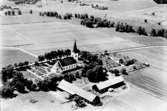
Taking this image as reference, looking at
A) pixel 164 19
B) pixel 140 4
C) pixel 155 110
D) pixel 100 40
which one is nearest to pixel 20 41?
pixel 100 40

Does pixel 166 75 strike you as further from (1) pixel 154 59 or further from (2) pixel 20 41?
(2) pixel 20 41

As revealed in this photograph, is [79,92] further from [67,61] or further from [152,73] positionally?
[152,73]

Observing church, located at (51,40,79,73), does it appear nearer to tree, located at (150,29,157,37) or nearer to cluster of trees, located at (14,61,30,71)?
cluster of trees, located at (14,61,30,71)

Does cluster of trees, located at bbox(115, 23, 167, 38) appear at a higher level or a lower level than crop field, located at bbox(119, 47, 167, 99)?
higher

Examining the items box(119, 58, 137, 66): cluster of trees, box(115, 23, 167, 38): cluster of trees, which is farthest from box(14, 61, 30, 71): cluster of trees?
box(115, 23, 167, 38): cluster of trees

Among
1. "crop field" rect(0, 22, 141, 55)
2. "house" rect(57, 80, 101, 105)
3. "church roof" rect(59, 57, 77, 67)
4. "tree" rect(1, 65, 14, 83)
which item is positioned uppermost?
"crop field" rect(0, 22, 141, 55)

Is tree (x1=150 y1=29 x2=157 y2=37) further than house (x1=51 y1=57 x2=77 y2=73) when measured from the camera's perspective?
Yes

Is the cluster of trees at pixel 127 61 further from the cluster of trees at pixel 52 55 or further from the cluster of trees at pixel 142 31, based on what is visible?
the cluster of trees at pixel 142 31
